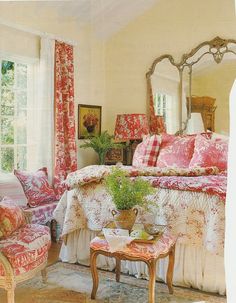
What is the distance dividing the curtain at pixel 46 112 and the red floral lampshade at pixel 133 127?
3.05 ft

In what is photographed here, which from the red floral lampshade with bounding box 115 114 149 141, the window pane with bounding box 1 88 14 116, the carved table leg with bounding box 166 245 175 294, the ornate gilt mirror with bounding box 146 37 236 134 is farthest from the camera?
the red floral lampshade with bounding box 115 114 149 141

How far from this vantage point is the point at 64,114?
448cm

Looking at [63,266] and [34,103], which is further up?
[34,103]

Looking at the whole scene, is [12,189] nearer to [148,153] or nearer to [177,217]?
[148,153]

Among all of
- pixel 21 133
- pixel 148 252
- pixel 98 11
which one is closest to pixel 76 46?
pixel 98 11

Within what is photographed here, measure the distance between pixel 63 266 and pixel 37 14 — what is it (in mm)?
2646

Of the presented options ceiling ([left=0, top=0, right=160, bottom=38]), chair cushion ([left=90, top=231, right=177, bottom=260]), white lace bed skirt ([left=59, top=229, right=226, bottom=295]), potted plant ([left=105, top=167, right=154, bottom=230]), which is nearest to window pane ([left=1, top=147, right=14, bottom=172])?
ceiling ([left=0, top=0, right=160, bottom=38])

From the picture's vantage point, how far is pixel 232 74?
4.33 metres

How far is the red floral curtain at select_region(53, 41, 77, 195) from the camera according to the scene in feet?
14.2

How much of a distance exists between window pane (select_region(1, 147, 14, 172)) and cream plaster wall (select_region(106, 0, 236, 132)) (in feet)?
5.38

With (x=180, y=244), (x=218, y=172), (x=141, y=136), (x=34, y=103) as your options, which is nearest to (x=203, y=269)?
(x=180, y=244)

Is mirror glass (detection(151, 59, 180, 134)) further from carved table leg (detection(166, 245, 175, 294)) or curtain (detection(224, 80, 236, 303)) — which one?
curtain (detection(224, 80, 236, 303))

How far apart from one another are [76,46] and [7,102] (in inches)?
49.7

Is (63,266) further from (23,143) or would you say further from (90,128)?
(90,128)
